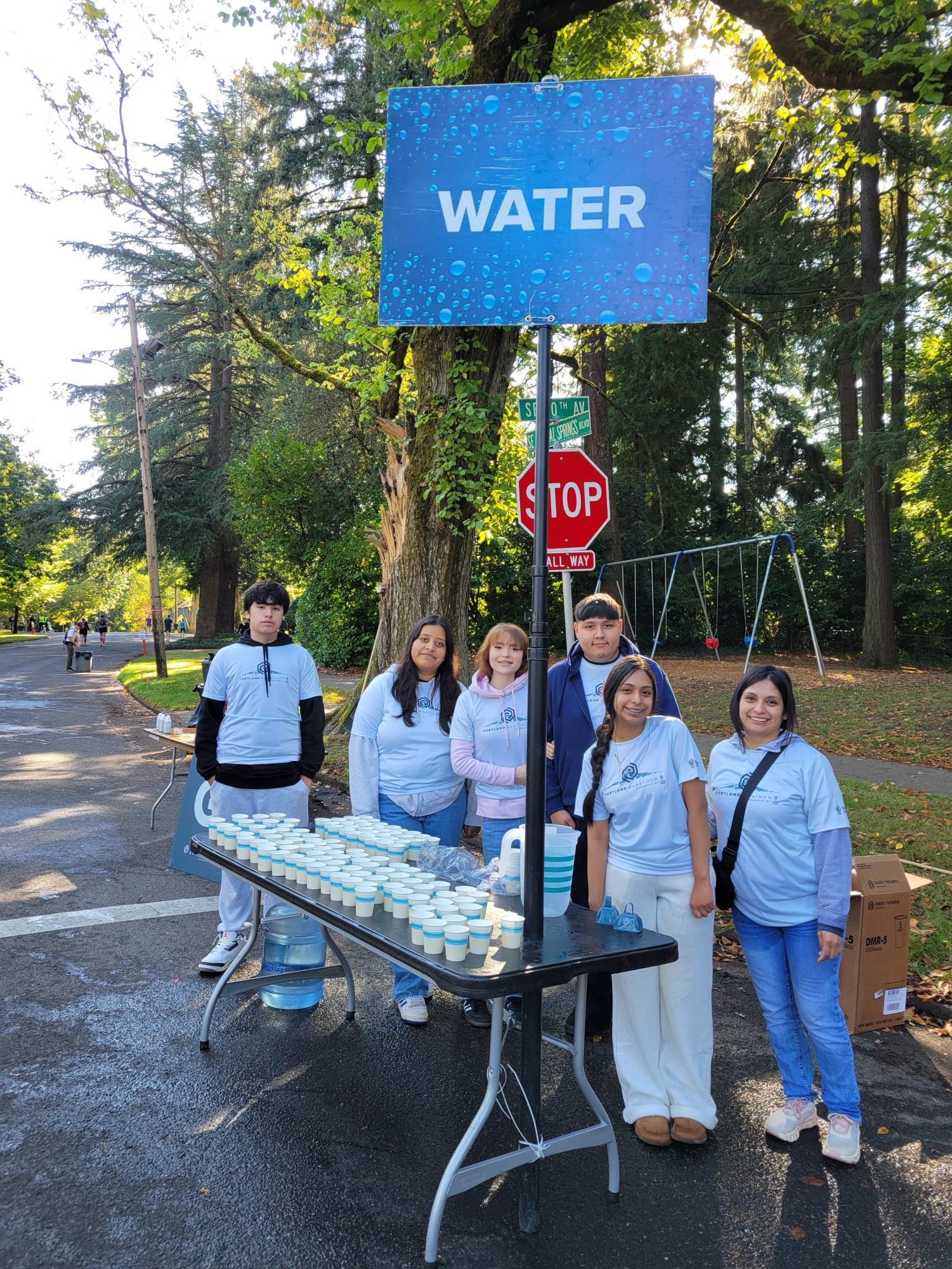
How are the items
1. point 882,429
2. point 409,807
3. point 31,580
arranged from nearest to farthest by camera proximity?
point 409,807, point 882,429, point 31,580

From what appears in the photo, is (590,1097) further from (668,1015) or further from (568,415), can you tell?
(568,415)

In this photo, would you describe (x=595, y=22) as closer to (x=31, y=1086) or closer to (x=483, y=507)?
(x=483, y=507)

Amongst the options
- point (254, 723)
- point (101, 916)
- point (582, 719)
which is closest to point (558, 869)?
point (582, 719)

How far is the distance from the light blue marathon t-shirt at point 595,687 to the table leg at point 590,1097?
4.27 ft

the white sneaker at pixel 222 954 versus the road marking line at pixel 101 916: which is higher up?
the white sneaker at pixel 222 954

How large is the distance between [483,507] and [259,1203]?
23.0 feet

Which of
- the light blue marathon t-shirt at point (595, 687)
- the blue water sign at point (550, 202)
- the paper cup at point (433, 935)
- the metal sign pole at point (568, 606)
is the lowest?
A: the paper cup at point (433, 935)

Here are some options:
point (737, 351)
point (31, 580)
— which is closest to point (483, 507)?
point (737, 351)

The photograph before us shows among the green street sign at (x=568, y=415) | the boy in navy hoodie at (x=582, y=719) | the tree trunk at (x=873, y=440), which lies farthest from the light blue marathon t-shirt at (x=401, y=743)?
the tree trunk at (x=873, y=440)

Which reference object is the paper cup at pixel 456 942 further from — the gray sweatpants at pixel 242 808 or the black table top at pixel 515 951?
the gray sweatpants at pixel 242 808

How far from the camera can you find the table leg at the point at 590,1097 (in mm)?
3053

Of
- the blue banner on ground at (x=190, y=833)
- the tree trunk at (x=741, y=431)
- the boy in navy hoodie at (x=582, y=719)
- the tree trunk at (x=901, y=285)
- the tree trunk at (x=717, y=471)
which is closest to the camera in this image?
the boy in navy hoodie at (x=582, y=719)

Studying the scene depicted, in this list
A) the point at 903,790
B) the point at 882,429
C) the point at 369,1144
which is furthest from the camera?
the point at 882,429

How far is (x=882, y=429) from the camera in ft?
64.8
